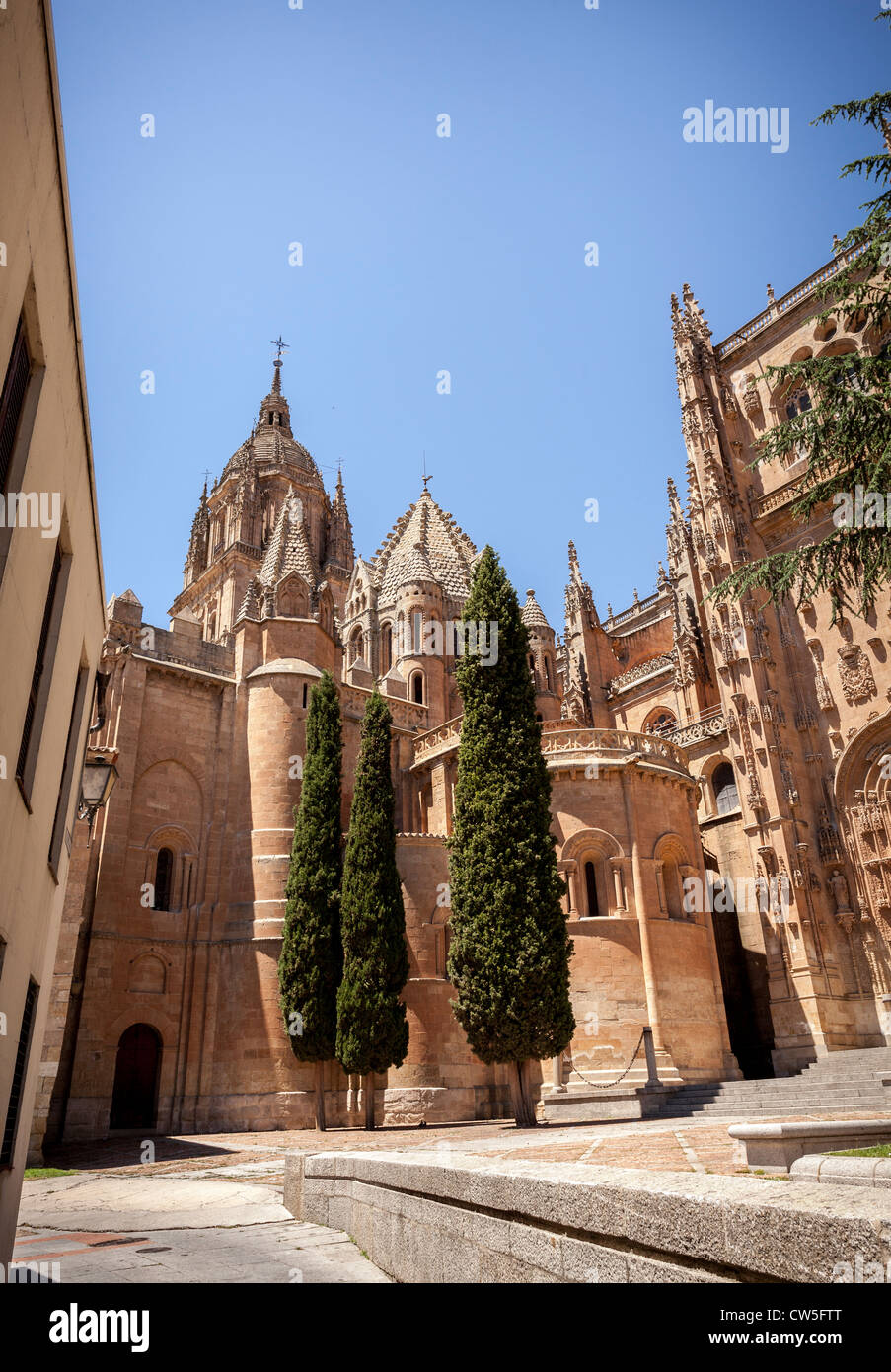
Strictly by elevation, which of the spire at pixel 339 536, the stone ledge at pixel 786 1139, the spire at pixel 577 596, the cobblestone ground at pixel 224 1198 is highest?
the spire at pixel 339 536

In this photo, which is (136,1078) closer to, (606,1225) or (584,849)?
(584,849)

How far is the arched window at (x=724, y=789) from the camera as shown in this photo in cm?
3186

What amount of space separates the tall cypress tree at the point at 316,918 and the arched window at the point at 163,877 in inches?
162

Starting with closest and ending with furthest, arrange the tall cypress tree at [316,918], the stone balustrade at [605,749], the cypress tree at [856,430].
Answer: the cypress tree at [856,430] < the tall cypress tree at [316,918] < the stone balustrade at [605,749]

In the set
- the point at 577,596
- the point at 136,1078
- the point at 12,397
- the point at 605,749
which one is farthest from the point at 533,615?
the point at 12,397

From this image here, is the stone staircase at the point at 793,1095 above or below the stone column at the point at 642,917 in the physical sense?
below

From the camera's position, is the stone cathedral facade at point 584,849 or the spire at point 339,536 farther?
the spire at point 339,536

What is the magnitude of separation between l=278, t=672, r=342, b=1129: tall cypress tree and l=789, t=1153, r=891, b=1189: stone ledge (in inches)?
767

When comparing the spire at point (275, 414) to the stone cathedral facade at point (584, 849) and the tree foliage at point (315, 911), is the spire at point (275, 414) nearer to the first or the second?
the stone cathedral facade at point (584, 849)

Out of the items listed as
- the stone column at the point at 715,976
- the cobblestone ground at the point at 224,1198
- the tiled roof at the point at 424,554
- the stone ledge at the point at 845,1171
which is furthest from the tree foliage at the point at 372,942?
the tiled roof at the point at 424,554

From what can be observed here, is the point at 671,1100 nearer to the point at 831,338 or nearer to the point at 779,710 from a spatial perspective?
the point at 779,710

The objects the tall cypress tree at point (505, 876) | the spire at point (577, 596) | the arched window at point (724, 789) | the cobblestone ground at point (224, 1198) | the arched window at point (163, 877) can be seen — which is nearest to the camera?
the cobblestone ground at point (224, 1198)

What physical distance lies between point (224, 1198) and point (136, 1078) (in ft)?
52.6
